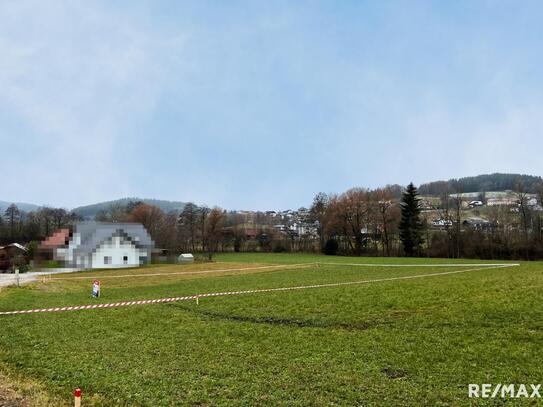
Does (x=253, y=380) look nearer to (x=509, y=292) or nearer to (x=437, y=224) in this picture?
(x=509, y=292)

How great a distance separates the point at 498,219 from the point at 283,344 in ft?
248

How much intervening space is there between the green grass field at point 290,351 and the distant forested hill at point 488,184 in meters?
68.0

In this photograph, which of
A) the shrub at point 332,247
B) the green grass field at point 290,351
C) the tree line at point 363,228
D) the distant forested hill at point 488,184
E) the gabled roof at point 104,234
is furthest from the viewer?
the shrub at point 332,247

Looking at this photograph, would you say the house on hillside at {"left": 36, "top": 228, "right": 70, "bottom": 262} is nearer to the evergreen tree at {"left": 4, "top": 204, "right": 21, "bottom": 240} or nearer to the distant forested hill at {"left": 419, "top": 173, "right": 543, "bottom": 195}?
the evergreen tree at {"left": 4, "top": 204, "right": 21, "bottom": 240}

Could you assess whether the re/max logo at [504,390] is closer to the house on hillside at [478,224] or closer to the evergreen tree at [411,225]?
the evergreen tree at [411,225]

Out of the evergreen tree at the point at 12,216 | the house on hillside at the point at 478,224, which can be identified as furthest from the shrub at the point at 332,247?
the evergreen tree at the point at 12,216

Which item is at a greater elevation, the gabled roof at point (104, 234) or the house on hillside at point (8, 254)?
the gabled roof at point (104, 234)

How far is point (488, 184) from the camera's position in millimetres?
128500

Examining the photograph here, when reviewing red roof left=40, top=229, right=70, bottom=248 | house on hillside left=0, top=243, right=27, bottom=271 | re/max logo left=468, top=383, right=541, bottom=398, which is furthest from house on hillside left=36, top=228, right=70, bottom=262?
re/max logo left=468, top=383, right=541, bottom=398

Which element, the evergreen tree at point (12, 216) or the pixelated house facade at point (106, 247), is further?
the evergreen tree at point (12, 216)

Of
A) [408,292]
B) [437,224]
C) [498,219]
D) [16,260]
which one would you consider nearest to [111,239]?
[16,260]

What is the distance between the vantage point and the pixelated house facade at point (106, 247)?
50000 mm

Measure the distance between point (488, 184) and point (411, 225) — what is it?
6652 cm

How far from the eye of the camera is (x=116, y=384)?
855cm
